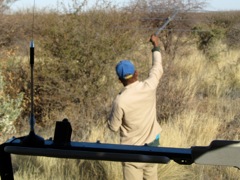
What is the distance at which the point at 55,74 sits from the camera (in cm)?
966

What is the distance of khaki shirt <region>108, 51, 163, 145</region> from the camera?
4.31 m

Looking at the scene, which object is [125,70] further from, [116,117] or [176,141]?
[176,141]

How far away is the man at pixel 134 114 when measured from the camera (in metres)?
4.32

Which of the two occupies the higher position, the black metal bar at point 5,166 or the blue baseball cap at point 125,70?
the blue baseball cap at point 125,70

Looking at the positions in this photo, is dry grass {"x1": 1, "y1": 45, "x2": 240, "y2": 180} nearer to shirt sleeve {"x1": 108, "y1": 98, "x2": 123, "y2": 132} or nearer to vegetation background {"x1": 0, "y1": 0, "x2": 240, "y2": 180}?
vegetation background {"x1": 0, "y1": 0, "x2": 240, "y2": 180}

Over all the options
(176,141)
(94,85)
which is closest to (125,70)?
(176,141)

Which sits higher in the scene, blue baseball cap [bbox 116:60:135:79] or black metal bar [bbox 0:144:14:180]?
blue baseball cap [bbox 116:60:135:79]

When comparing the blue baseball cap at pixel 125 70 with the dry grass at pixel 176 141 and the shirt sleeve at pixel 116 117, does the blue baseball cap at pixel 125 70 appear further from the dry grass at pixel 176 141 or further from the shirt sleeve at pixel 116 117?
the dry grass at pixel 176 141

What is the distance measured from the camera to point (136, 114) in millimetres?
4359

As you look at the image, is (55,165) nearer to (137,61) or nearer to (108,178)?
(108,178)

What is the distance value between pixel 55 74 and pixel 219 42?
1180cm

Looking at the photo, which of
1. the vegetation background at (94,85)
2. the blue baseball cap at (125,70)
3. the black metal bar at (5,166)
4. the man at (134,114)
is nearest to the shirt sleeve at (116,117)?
the man at (134,114)

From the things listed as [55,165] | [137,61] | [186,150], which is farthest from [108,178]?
[137,61]

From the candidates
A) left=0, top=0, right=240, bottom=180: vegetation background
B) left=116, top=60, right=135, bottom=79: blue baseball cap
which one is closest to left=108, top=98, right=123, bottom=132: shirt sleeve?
left=116, top=60, right=135, bottom=79: blue baseball cap
